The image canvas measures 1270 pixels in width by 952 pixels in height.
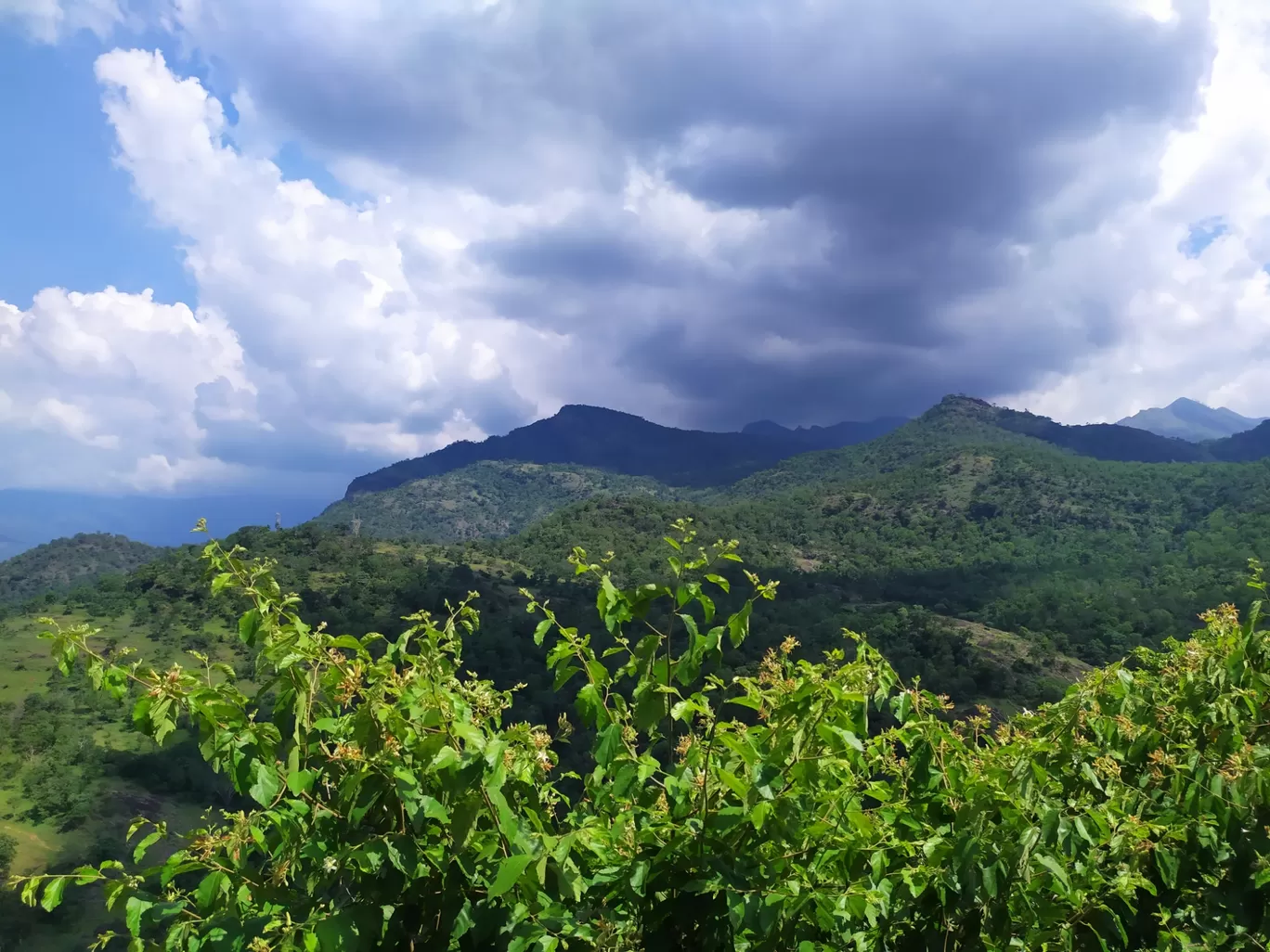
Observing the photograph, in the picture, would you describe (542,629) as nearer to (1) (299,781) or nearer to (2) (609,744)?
(2) (609,744)

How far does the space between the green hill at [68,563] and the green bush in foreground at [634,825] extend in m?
175

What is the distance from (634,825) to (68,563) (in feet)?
652

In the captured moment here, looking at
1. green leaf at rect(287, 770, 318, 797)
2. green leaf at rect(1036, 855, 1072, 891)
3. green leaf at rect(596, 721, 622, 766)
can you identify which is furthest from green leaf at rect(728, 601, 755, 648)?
green leaf at rect(287, 770, 318, 797)

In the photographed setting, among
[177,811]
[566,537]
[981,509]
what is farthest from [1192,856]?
[981,509]

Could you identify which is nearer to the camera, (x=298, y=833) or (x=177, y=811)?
(x=298, y=833)

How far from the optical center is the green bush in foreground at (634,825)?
99.5 inches

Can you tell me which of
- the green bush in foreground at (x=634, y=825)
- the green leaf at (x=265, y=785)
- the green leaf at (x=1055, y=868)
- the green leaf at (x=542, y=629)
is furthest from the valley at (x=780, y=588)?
the green leaf at (x=1055, y=868)

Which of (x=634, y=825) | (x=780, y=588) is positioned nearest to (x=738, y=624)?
(x=634, y=825)

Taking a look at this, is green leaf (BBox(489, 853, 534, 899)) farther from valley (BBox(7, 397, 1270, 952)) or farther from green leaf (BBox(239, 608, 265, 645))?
valley (BBox(7, 397, 1270, 952))

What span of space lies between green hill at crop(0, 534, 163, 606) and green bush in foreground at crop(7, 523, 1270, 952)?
17501cm

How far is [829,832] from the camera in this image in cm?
291

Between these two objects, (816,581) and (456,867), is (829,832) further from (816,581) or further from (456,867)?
(816,581)

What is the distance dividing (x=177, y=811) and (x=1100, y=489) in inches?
6779

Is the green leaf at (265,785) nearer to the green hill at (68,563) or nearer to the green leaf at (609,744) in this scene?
the green leaf at (609,744)
